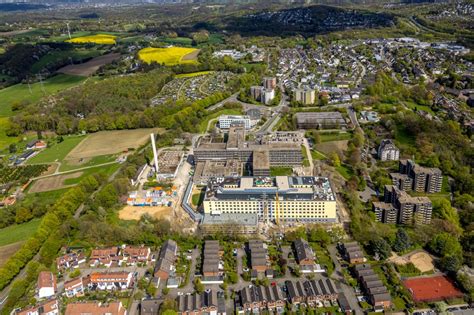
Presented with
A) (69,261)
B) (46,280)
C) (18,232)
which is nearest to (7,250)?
(18,232)

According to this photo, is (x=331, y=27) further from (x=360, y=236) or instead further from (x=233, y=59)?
(x=360, y=236)

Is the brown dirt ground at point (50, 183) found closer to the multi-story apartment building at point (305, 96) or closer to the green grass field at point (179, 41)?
the multi-story apartment building at point (305, 96)

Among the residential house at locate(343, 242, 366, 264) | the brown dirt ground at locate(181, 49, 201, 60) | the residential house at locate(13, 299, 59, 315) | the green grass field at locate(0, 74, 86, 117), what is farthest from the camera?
the brown dirt ground at locate(181, 49, 201, 60)

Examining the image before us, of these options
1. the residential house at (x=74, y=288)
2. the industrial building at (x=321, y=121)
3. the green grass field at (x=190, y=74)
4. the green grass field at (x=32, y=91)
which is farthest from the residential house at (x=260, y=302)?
the green grass field at (x=190, y=74)

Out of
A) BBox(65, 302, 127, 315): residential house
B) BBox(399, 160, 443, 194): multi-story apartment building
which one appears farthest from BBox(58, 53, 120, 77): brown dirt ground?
BBox(399, 160, 443, 194): multi-story apartment building

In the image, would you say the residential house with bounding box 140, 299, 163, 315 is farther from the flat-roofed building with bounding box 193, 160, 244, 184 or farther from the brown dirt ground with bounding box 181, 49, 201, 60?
the brown dirt ground with bounding box 181, 49, 201, 60

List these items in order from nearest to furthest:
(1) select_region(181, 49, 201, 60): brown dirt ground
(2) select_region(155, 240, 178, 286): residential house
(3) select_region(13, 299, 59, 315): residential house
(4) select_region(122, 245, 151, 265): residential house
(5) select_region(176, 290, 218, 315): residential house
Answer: (5) select_region(176, 290, 218, 315): residential house < (3) select_region(13, 299, 59, 315): residential house < (2) select_region(155, 240, 178, 286): residential house < (4) select_region(122, 245, 151, 265): residential house < (1) select_region(181, 49, 201, 60): brown dirt ground
